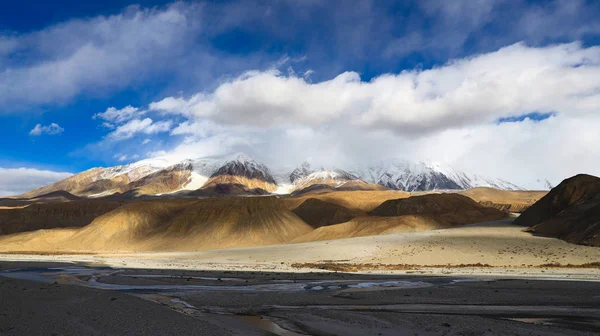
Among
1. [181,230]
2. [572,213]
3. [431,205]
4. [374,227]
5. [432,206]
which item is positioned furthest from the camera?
[431,205]

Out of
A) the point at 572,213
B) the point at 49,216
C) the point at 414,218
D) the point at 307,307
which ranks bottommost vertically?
the point at 307,307

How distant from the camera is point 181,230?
9675 centimetres

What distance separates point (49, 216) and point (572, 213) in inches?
5548

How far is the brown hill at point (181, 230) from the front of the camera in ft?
294

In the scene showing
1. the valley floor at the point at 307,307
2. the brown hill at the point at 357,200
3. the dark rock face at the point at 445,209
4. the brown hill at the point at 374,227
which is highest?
the brown hill at the point at 357,200

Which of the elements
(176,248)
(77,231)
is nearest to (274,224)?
(176,248)

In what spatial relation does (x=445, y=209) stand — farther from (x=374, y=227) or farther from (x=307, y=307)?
(x=307, y=307)

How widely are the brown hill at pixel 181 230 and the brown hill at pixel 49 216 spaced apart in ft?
87.2

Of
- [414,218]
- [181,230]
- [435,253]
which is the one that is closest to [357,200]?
[414,218]

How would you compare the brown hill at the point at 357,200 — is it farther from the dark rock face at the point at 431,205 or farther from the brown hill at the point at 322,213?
the dark rock face at the point at 431,205

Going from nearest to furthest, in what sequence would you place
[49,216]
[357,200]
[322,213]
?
1. [322,213]
2. [49,216]
3. [357,200]

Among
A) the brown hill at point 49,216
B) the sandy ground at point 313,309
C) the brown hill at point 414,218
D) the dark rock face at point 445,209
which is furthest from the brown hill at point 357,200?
the sandy ground at point 313,309

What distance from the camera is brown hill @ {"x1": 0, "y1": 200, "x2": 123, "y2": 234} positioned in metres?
138

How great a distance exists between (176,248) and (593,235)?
67.2 metres
